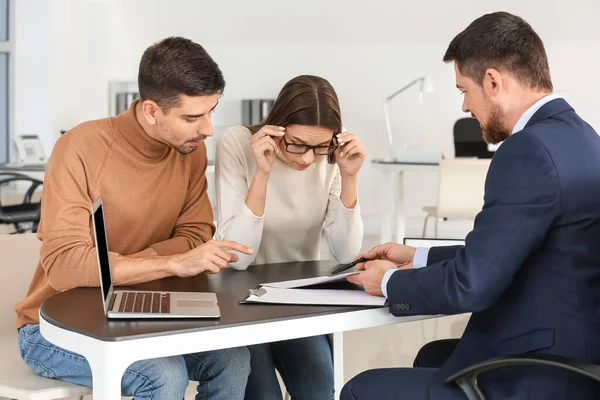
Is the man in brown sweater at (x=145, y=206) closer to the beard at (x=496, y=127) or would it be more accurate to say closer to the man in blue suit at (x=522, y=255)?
the man in blue suit at (x=522, y=255)

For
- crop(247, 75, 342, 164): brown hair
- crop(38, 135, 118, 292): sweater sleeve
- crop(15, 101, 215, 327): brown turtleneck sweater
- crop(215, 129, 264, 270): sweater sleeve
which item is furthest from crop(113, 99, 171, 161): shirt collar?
crop(247, 75, 342, 164): brown hair

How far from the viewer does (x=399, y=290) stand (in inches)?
65.7

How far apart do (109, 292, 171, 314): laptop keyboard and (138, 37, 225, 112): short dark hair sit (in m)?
0.53

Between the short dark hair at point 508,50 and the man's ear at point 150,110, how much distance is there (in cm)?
79

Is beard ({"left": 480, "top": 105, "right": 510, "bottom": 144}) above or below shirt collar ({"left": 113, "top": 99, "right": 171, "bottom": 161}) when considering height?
above

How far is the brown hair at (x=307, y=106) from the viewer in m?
2.28

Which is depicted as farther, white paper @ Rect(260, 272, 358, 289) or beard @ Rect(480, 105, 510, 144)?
white paper @ Rect(260, 272, 358, 289)

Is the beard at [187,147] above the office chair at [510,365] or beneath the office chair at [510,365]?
above

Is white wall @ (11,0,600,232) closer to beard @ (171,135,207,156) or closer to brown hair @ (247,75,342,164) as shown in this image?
brown hair @ (247,75,342,164)

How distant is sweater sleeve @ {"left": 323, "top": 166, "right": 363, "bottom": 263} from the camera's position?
2371mm

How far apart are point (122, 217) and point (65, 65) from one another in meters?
5.82

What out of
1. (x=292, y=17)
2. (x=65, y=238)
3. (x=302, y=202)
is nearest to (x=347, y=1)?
(x=292, y=17)

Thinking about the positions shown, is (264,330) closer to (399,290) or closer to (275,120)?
(399,290)

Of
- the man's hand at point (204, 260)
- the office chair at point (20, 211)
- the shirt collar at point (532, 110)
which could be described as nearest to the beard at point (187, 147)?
the man's hand at point (204, 260)
